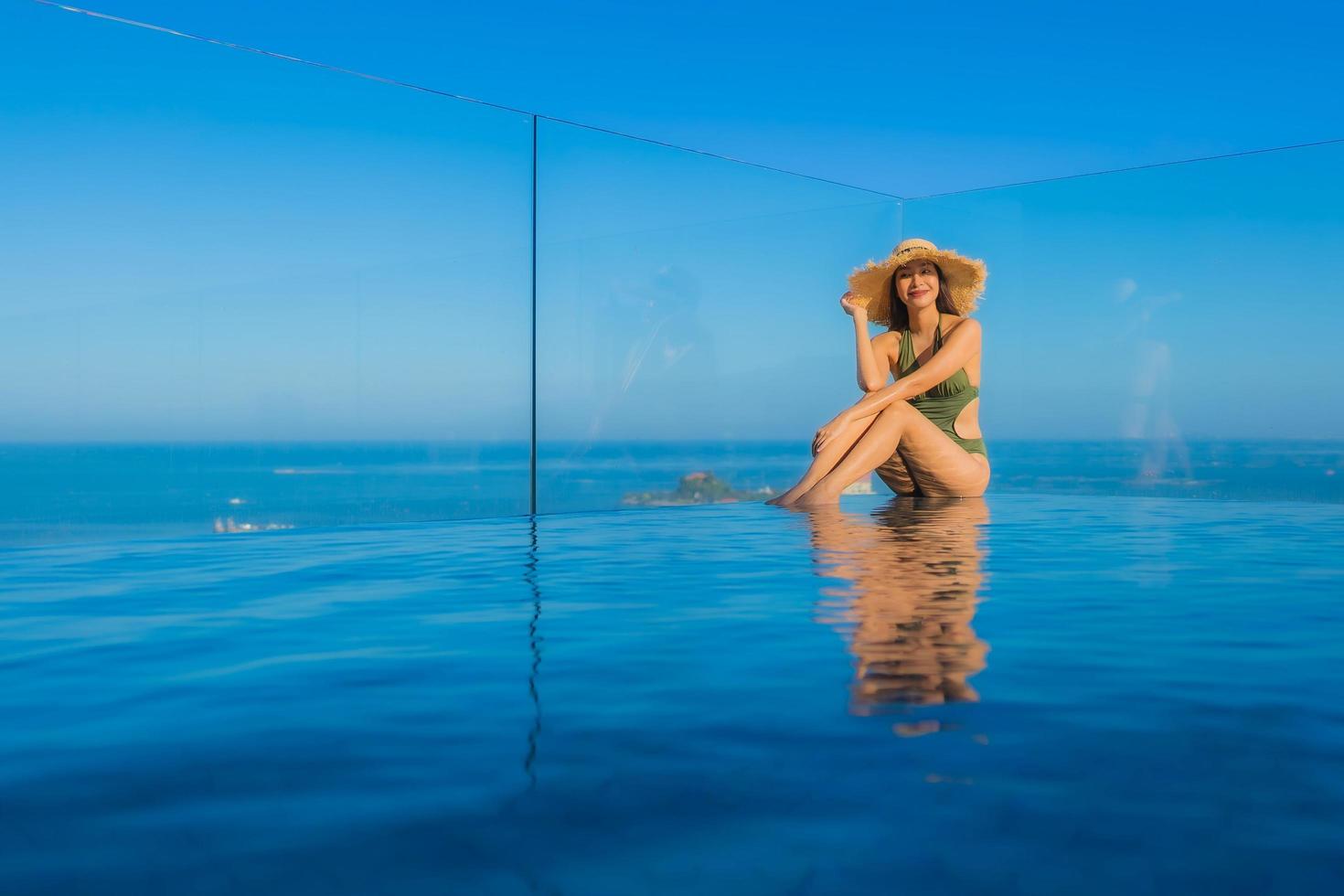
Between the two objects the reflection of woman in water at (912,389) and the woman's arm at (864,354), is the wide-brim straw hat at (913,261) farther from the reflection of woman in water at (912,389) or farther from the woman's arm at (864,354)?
the woman's arm at (864,354)

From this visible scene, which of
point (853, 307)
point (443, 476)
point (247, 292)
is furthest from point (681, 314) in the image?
point (247, 292)

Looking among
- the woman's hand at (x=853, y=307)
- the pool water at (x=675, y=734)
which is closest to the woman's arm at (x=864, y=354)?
the woman's hand at (x=853, y=307)

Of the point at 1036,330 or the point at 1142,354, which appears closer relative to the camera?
the point at 1142,354

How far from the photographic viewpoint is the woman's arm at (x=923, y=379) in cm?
520

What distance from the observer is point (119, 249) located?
389 cm

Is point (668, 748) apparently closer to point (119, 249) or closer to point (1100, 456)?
point (119, 249)

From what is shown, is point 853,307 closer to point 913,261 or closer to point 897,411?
point 913,261

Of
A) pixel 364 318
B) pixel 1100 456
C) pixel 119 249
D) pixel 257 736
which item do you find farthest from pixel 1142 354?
pixel 257 736

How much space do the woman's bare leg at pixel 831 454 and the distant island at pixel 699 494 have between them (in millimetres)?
690

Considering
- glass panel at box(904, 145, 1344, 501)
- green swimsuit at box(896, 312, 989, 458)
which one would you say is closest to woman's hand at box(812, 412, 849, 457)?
green swimsuit at box(896, 312, 989, 458)

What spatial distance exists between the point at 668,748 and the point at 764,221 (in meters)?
5.19

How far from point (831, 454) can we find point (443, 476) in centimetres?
162

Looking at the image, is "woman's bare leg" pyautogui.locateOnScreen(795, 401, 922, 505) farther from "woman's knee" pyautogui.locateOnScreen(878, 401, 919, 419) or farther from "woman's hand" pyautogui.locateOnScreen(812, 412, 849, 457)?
"woman's hand" pyautogui.locateOnScreen(812, 412, 849, 457)

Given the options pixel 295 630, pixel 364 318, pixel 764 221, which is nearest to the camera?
pixel 295 630
